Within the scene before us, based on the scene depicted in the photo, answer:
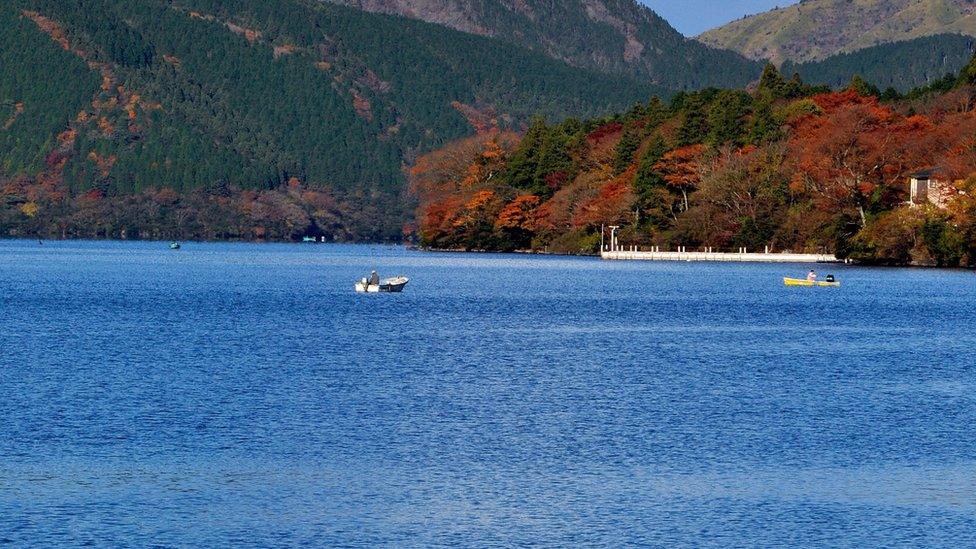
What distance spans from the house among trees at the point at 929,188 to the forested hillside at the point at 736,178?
0.36m

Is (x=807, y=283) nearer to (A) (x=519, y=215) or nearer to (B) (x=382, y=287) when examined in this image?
(B) (x=382, y=287)

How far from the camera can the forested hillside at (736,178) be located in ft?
395

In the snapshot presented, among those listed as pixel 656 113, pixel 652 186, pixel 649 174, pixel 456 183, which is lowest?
pixel 652 186

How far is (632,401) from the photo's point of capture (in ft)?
124

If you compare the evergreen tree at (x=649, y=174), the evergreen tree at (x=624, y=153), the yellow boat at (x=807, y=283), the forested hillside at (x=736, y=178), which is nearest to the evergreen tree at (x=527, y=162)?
the forested hillside at (x=736, y=178)

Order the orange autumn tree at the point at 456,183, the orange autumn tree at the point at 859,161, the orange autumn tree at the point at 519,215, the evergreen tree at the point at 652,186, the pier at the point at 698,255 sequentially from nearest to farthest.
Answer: the orange autumn tree at the point at 859,161 < the pier at the point at 698,255 < the evergreen tree at the point at 652,186 < the orange autumn tree at the point at 519,215 < the orange autumn tree at the point at 456,183

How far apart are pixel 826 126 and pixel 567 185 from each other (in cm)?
3781

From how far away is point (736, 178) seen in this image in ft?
436

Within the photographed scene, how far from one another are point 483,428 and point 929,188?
88786 millimetres

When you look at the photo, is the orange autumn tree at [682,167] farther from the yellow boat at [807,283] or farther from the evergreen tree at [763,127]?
the yellow boat at [807,283]

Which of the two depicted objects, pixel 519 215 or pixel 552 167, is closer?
pixel 519 215

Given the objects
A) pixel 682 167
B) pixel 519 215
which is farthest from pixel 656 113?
pixel 682 167

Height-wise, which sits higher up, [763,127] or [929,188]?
[763,127]

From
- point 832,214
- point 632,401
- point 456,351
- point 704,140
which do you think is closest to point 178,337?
point 456,351
